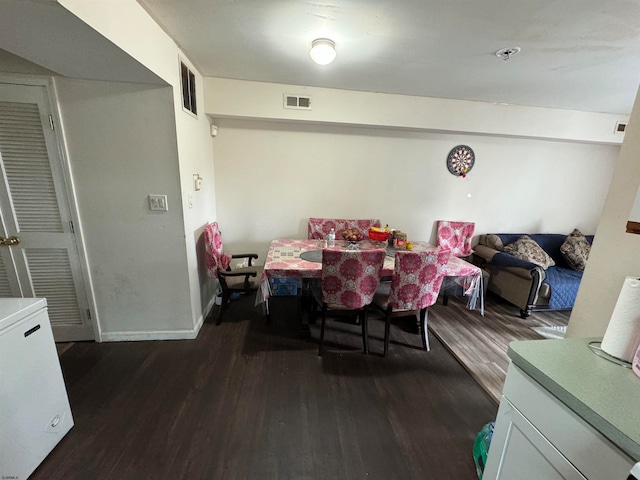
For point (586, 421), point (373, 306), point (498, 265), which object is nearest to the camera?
point (586, 421)

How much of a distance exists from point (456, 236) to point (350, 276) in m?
2.36

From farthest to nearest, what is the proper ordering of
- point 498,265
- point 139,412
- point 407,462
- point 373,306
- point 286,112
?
point 498,265 → point 286,112 → point 373,306 → point 139,412 → point 407,462

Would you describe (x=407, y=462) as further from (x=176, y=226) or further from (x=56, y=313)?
(x=56, y=313)

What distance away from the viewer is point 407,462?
1.36m

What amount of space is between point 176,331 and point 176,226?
96cm

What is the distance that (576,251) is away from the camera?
323 centimetres

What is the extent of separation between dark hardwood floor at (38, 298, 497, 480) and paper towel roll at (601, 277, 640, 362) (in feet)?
3.27

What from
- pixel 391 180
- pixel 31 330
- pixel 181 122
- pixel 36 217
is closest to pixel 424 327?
pixel 391 180

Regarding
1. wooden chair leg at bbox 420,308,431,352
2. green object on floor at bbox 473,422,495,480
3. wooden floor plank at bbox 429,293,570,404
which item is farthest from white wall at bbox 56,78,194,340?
wooden floor plank at bbox 429,293,570,404

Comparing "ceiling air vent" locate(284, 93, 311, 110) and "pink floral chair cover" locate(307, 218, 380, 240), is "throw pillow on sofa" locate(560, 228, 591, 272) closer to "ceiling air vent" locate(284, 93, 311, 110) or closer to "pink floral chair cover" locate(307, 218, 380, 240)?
"pink floral chair cover" locate(307, 218, 380, 240)

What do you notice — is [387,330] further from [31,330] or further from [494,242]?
[494,242]

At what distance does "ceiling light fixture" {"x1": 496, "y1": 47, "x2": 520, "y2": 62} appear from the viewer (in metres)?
1.84

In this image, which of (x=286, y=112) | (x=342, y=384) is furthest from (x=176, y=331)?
(x=286, y=112)

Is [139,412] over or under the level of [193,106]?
under
